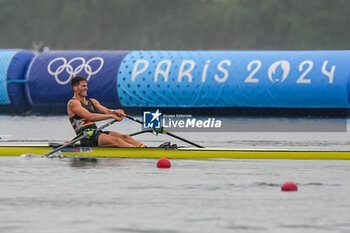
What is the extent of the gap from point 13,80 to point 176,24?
55006mm

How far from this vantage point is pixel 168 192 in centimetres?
1232

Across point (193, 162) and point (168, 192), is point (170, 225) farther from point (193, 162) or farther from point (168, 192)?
point (193, 162)

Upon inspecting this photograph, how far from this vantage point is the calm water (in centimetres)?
993

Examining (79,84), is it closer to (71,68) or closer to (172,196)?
(172,196)

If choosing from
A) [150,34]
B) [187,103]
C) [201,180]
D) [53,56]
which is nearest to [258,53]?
[187,103]

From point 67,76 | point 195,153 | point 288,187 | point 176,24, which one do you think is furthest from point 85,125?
point 176,24

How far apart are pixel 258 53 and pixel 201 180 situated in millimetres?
17009

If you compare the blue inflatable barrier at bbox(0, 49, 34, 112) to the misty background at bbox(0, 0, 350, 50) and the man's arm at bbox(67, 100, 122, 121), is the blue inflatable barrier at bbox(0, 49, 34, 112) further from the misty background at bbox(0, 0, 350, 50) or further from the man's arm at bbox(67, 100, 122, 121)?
the misty background at bbox(0, 0, 350, 50)

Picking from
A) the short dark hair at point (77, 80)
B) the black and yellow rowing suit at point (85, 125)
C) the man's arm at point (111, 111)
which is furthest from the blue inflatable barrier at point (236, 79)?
the short dark hair at point (77, 80)

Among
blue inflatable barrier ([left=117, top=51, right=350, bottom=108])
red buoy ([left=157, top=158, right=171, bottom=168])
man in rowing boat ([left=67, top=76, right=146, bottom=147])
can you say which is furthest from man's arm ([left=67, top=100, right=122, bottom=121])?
blue inflatable barrier ([left=117, top=51, right=350, bottom=108])

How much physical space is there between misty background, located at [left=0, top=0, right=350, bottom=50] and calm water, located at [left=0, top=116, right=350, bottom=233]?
63.2 metres

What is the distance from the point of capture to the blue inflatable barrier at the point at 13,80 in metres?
31.7

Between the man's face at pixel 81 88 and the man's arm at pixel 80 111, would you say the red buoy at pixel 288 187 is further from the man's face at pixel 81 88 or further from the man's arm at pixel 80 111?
the man's face at pixel 81 88

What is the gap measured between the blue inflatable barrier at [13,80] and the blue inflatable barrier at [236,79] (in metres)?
3.81
